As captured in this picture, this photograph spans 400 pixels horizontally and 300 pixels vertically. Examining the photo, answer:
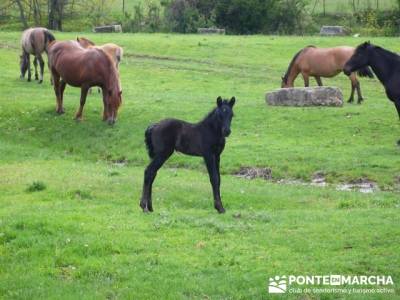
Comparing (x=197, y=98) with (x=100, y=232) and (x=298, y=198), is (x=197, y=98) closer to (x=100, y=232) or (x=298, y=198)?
(x=298, y=198)

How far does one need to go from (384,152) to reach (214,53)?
24261 millimetres

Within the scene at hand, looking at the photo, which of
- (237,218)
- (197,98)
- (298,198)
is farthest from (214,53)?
(237,218)

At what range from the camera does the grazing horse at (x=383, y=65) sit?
20953 mm

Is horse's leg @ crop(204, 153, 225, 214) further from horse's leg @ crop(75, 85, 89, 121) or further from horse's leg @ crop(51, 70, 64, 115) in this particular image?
horse's leg @ crop(51, 70, 64, 115)

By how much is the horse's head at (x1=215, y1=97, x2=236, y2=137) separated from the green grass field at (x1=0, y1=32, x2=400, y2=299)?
1564 millimetres

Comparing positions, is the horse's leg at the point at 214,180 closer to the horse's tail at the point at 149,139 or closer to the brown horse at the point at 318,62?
the horse's tail at the point at 149,139

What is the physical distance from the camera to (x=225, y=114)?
13.3 meters

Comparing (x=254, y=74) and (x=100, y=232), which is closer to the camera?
(x=100, y=232)

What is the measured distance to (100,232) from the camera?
38.9ft

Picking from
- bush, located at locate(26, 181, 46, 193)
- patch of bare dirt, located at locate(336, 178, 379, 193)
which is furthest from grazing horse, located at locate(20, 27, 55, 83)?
patch of bare dirt, located at locate(336, 178, 379, 193)

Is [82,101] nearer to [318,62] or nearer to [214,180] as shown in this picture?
[318,62]

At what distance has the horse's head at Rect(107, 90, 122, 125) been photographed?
79.4 feet

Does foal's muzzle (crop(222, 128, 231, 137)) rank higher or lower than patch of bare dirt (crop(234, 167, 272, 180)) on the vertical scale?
higher

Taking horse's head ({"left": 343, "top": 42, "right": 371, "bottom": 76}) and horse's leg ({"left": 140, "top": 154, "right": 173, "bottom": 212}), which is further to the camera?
horse's head ({"left": 343, "top": 42, "right": 371, "bottom": 76})
